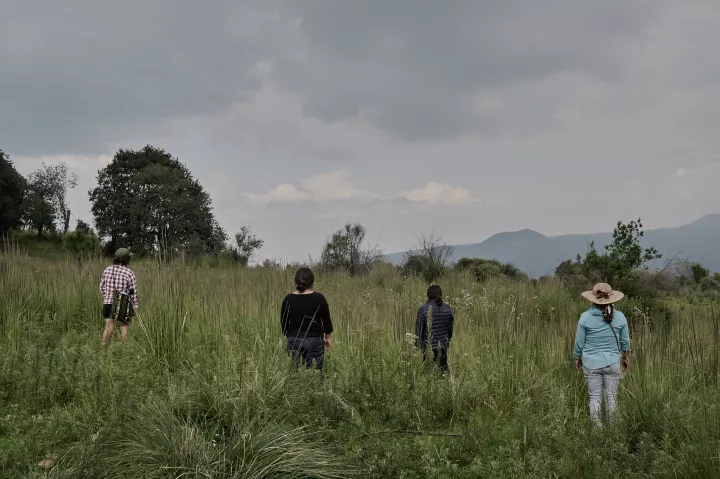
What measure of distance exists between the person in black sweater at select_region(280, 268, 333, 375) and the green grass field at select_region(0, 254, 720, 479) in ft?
0.85

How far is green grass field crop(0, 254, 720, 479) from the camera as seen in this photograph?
3941 millimetres

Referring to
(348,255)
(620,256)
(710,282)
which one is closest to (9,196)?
(348,255)

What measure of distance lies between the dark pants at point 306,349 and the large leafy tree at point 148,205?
2530cm

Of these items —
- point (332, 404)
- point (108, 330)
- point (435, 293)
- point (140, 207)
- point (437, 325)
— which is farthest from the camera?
point (140, 207)

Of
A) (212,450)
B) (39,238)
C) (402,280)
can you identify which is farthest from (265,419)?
(39,238)

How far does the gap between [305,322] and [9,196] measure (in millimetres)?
43251

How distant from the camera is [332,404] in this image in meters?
5.06

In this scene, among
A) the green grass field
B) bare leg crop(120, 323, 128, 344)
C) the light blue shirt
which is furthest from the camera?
bare leg crop(120, 323, 128, 344)

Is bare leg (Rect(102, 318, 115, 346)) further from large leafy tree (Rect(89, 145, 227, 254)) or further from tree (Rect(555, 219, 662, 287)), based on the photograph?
large leafy tree (Rect(89, 145, 227, 254))

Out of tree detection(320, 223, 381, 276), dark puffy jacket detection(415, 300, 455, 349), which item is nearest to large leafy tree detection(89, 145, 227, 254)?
tree detection(320, 223, 381, 276)

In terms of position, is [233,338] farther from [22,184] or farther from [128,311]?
[22,184]

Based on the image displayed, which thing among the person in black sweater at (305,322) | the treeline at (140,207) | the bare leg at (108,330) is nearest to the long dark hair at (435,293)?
the person in black sweater at (305,322)

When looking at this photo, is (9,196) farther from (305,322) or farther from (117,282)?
(305,322)

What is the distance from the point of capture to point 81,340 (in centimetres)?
820
